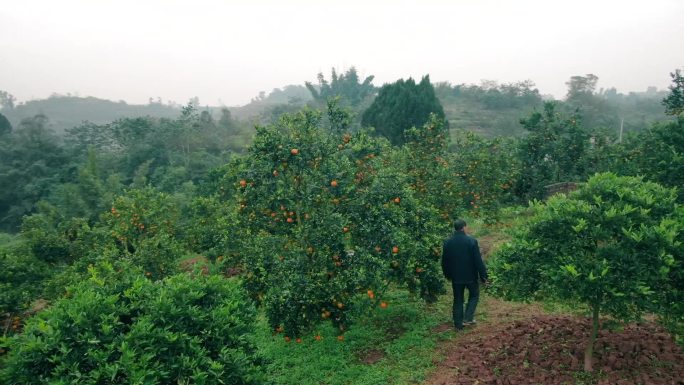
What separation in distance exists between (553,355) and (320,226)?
10.7 ft

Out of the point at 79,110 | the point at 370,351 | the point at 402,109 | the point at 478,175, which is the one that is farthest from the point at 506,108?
the point at 79,110

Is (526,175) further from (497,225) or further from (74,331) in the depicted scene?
(74,331)

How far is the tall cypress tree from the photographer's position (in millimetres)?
29856

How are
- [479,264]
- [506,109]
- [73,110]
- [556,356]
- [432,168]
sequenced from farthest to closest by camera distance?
[73,110], [506,109], [432,168], [479,264], [556,356]

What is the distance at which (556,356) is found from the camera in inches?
221

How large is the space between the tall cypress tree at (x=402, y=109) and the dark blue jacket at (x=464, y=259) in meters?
22.0

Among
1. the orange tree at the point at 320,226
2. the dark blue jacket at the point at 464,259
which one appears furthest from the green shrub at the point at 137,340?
the dark blue jacket at the point at 464,259

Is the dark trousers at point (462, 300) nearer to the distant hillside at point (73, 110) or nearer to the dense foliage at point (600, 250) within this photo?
the dense foliage at point (600, 250)

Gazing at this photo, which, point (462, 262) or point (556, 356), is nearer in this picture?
point (556, 356)

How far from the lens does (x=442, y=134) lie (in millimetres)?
10430

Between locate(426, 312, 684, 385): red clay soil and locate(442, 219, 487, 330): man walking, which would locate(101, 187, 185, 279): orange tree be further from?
locate(426, 312, 684, 385): red clay soil

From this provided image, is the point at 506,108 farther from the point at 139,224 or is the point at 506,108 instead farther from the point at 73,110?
the point at 73,110

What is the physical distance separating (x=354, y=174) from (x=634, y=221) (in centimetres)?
338

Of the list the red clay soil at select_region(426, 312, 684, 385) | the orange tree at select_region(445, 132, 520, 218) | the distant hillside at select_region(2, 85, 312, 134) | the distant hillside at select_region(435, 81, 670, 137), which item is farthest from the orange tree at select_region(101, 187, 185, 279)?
the distant hillside at select_region(2, 85, 312, 134)
